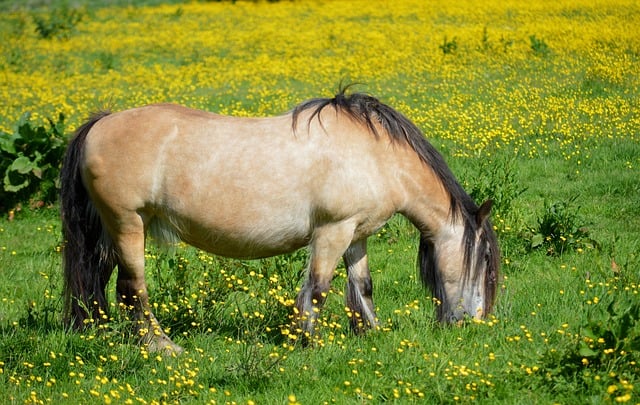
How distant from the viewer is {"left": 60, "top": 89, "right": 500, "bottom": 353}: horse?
6227mm

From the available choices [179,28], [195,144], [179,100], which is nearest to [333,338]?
[195,144]

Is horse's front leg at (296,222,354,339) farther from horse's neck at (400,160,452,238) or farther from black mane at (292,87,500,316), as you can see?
black mane at (292,87,500,316)

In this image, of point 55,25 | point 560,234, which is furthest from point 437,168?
point 55,25

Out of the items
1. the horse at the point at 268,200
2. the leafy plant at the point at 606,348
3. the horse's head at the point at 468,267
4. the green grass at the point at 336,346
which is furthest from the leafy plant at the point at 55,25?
the leafy plant at the point at 606,348

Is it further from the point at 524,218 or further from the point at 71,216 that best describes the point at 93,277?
the point at 524,218

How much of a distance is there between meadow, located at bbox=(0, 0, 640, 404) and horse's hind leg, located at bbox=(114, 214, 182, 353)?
13 centimetres

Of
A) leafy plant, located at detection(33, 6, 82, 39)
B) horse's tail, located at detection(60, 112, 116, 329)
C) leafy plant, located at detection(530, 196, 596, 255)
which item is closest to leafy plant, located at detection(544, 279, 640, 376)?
leafy plant, located at detection(530, 196, 596, 255)

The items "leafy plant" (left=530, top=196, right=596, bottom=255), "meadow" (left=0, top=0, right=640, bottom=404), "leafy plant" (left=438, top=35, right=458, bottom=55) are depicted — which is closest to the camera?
"meadow" (left=0, top=0, right=640, bottom=404)

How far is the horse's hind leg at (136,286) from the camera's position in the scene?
6.31 metres

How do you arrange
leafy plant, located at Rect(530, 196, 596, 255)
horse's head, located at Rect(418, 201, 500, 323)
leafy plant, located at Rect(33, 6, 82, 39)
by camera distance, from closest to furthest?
horse's head, located at Rect(418, 201, 500, 323)
leafy plant, located at Rect(530, 196, 596, 255)
leafy plant, located at Rect(33, 6, 82, 39)

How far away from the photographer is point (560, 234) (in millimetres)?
8305

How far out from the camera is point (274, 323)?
6.61 m

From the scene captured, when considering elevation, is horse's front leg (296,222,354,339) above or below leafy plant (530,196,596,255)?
above

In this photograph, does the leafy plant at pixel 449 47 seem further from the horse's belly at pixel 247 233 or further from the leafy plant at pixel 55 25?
the horse's belly at pixel 247 233
